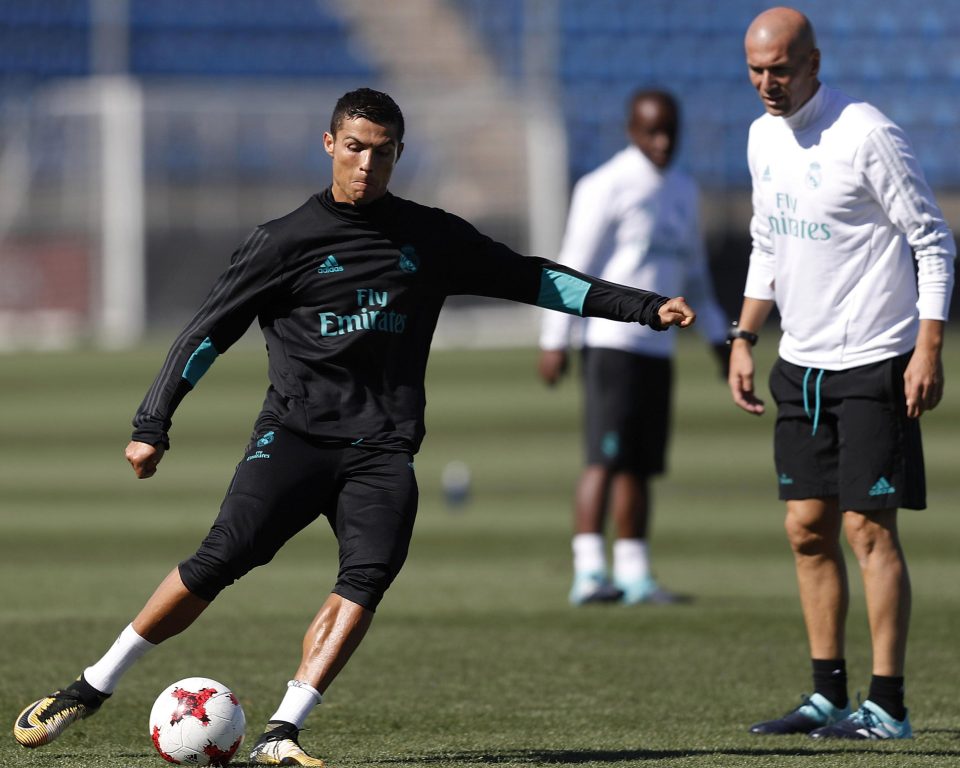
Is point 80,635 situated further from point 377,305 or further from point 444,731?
point 377,305

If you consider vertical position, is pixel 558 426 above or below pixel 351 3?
below

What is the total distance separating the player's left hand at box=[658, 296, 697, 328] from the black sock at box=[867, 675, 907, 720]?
130cm

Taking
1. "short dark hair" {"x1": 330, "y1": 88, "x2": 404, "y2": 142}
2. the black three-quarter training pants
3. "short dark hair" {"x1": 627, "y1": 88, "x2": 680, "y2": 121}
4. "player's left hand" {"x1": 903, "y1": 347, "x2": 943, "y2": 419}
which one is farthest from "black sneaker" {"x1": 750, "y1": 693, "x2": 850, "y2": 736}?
"short dark hair" {"x1": 627, "y1": 88, "x2": 680, "y2": 121}

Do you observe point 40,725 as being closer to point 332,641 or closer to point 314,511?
point 332,641

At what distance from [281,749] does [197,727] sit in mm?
218

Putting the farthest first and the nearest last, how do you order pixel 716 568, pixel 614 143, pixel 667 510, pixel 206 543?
pixel 614 143 → pixel 667 510 → pixel 716 568 → pixel 206 543

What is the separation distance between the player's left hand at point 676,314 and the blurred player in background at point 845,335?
2.39ft

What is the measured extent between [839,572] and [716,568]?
172 inches

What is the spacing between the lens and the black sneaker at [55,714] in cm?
464

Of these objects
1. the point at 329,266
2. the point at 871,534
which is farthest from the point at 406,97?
the point at 329,266

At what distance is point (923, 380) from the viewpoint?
16.4 ft

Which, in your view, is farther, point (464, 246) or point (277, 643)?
point (277, 643)

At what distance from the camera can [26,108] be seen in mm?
31172

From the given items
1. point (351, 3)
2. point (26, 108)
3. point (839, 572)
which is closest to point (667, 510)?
point (839, 572)
